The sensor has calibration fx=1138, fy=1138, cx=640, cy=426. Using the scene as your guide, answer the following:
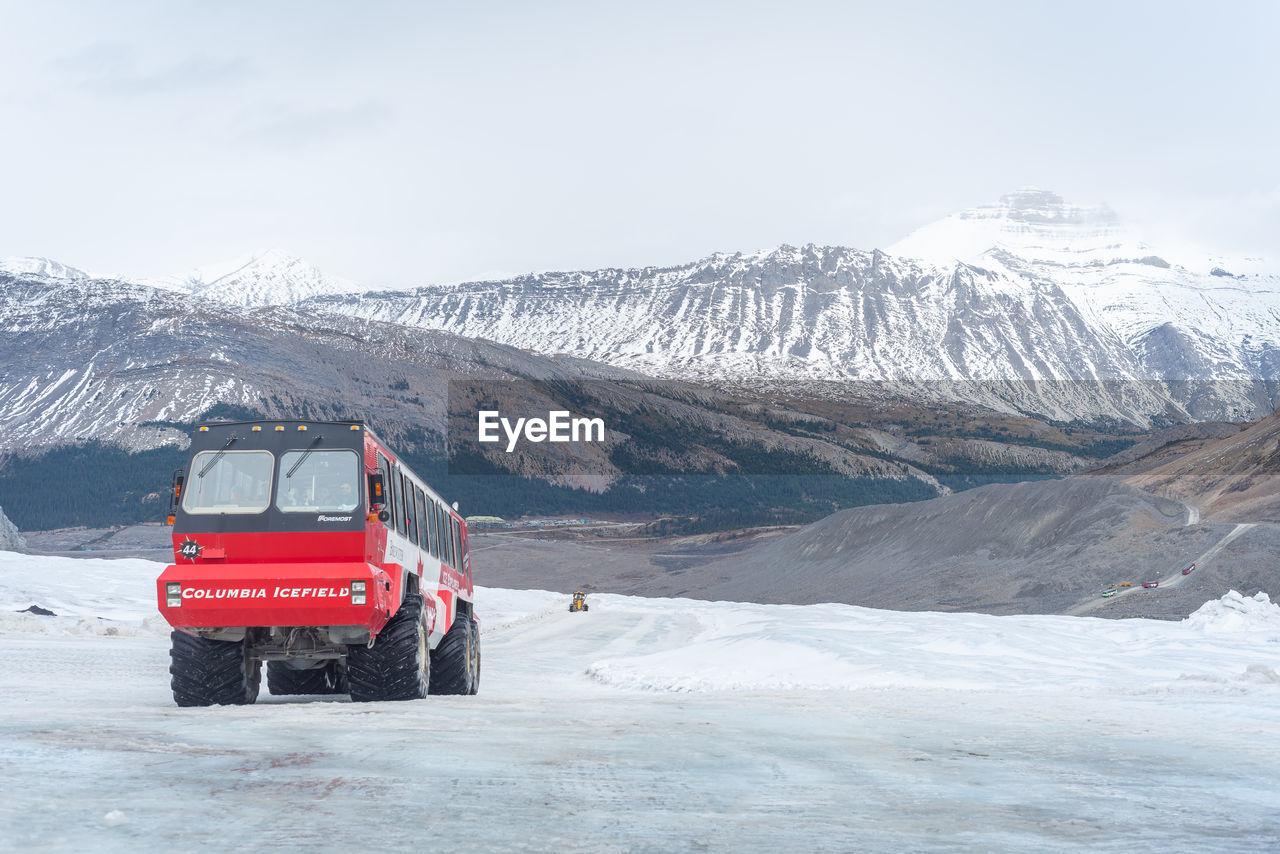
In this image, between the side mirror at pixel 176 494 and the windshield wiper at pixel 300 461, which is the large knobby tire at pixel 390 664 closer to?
the windshield wiper at pixel 300 461

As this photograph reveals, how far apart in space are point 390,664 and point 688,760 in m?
6.90

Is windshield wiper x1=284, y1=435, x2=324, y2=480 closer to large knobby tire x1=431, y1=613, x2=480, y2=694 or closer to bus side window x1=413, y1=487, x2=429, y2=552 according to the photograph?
bus side window x1=413, y1=487, x2=429, y2=552

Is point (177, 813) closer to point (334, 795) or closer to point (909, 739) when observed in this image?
point (334, 795)

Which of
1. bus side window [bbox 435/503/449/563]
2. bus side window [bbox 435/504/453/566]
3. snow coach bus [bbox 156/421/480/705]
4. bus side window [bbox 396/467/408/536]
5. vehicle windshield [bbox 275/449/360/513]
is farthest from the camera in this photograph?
bus side window [bbox 435/504/453/566]

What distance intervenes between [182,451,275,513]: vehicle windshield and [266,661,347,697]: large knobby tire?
4.89 meters

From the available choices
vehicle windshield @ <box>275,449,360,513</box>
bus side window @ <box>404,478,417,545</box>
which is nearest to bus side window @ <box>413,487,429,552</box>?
bus side window @ <box>404,478,417,545</box>

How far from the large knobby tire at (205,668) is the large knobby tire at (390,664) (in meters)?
1.58

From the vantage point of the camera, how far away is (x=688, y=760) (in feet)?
37.3

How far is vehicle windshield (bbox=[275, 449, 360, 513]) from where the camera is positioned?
15.9 meters

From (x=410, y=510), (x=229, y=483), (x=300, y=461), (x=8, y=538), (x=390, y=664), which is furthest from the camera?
(x=8, y=538)

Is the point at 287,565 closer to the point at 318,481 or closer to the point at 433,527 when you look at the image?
the point at 318,481

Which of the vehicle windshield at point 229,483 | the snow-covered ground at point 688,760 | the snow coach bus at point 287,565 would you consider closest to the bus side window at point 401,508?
the snow coach bus at point 287,565

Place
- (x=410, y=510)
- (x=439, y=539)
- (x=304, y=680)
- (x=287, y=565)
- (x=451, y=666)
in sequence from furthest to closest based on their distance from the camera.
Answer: (x=439, y=539)
(x=304, y=680)
(x=451, y=666)
(x=410, y=510)
(x=287, y=565)

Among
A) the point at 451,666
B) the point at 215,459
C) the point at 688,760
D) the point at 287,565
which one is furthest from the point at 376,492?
the point at 688,760
